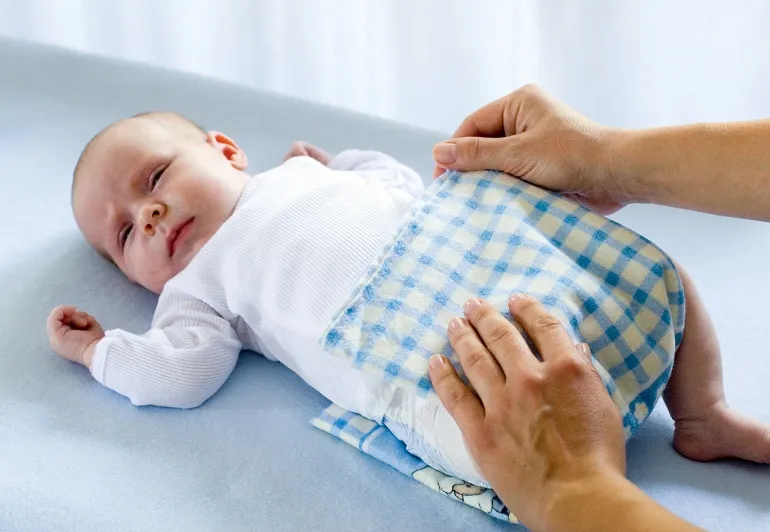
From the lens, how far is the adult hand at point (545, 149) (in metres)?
1.13

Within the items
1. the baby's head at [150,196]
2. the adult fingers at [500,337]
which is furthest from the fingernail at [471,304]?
the baby's head at [150,196]

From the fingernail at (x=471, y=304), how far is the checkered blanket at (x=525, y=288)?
3 centimetres

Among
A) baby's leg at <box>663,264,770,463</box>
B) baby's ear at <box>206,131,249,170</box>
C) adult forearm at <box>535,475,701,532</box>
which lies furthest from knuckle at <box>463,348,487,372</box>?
baby's ear at <box>206,131,249,170</box>

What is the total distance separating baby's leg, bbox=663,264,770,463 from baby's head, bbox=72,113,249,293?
2.26 feet

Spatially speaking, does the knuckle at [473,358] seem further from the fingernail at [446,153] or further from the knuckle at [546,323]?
the fingernail at [446,153]

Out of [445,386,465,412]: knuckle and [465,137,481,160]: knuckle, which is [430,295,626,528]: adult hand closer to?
[445,386,465,412]: knuckle

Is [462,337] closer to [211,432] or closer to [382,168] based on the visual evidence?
[211,432]

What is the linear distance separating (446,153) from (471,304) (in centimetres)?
28

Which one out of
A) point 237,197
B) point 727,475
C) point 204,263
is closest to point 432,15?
point 237,197

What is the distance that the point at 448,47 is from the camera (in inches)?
72.3

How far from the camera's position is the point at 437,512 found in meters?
1.00

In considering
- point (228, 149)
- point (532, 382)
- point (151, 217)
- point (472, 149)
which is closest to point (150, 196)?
point (151, 217)

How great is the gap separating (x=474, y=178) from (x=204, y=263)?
409mm

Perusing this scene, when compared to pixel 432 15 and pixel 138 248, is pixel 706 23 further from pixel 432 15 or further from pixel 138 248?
pixel 138 248
